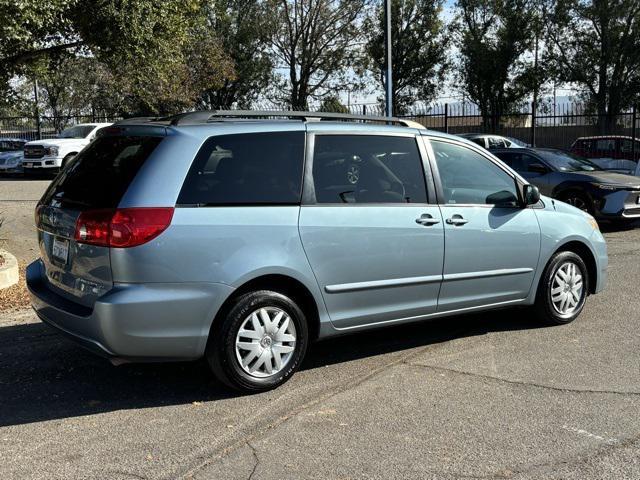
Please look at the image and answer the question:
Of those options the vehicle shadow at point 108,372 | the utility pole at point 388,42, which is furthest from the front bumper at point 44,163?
the vehicle shadow at point 108,372

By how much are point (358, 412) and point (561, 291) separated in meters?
2.75

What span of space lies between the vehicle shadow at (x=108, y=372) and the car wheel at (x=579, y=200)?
6.78 meters

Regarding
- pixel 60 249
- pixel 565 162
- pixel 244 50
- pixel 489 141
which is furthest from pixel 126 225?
pixel 244 50

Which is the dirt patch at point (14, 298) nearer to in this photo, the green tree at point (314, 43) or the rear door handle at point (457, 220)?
the rear door handle at point (457, 220)

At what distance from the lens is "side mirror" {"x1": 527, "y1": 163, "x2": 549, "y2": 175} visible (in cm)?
1313

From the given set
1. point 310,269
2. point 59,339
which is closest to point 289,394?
point 310,269

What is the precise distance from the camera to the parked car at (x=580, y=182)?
12.2 m

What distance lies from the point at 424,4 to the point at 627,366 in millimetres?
37668

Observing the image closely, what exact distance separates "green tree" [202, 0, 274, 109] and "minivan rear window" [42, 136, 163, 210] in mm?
32964

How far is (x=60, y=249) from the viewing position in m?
4.50

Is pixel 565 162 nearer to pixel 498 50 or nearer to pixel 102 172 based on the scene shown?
pixel 102 172

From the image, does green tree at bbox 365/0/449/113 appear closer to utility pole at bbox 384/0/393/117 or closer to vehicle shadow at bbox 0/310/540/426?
utility pole at bbox 384/0/393/117

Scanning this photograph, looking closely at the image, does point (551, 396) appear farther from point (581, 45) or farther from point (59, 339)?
point (581, 45)

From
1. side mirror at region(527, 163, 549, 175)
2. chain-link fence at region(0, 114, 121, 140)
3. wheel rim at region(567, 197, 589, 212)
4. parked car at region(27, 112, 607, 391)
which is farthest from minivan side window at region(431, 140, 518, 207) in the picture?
chain-link fence at region(0, 114, 121, 140)
